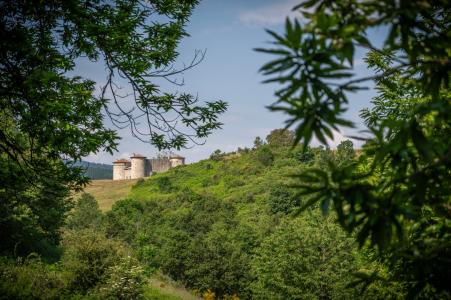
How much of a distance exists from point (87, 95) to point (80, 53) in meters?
1.34

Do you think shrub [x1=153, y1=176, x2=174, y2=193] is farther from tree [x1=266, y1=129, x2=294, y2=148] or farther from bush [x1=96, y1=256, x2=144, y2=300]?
bush [x1=96, y1=256, x2=144, y2=300]

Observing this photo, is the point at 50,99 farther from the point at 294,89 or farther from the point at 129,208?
the point at 129,208

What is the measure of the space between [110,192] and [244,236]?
70950 millimetres

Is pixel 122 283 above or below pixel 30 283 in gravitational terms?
below

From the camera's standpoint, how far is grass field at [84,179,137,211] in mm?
101406

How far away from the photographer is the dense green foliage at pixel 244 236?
31031mm

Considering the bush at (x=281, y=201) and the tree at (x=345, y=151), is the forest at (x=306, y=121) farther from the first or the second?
the tree at (x=345, y=151)

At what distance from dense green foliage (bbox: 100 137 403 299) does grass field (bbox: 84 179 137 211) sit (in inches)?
289

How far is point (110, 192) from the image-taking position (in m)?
114

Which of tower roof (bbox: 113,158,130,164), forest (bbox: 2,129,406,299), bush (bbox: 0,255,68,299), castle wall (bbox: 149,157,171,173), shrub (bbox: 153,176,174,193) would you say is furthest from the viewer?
castle wall (bbox: 149,157,171,173)

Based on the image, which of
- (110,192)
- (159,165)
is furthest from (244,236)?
(159,165)

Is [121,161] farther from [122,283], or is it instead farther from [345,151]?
[122,283]

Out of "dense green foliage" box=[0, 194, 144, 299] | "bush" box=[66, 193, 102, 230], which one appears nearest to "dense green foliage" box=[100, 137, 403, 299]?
"bush" box=[66, 193, 102, 230]

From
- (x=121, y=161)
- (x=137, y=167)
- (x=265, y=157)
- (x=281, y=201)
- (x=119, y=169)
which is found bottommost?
(x=281, y=201)
